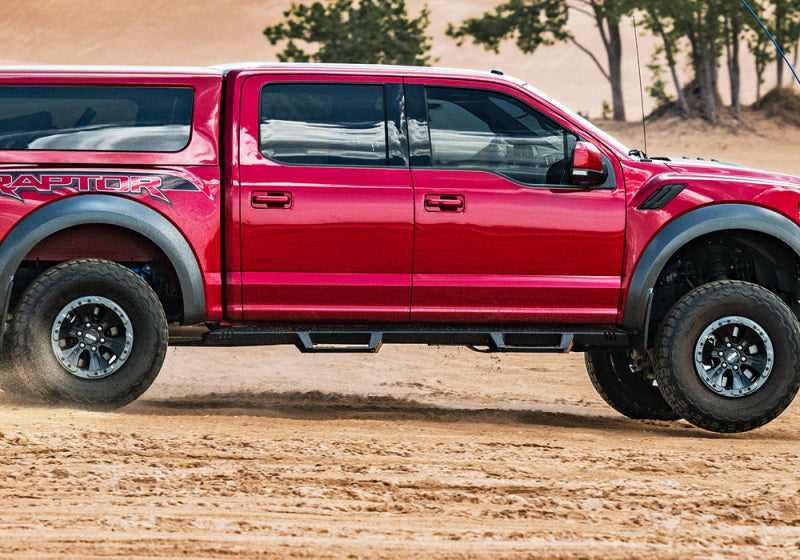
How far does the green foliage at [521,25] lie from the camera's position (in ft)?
124

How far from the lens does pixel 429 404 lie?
9.01 m

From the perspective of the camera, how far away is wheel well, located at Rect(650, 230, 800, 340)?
756 centimetres

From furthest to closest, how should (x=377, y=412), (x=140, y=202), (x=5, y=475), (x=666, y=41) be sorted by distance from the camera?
(x=666, y=41) → (x=377, y=412) → (x=140, y=202) → (x=5, y=475)

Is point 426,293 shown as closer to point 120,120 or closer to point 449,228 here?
point 449,228

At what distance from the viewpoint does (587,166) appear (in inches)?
273

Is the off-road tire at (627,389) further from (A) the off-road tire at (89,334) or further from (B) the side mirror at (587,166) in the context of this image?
(A) the off-road tire at (89,334)

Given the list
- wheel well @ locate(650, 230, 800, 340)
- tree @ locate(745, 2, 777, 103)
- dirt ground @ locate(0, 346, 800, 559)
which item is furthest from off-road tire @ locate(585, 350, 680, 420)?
tree @ locate(745, 2, 777, 103)

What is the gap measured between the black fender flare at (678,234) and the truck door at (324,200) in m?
1.31

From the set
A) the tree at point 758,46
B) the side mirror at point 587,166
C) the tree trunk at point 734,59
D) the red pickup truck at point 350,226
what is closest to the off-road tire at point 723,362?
the red pickup truck at point 350,226

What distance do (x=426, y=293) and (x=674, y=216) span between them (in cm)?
148

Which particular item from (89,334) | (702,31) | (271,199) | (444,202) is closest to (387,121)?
(444,202)

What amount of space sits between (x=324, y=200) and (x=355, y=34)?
110ft

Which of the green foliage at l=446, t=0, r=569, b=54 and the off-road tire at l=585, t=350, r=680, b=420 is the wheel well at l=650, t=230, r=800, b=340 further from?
the green foliage at l=446, t=0, r=569, b=54

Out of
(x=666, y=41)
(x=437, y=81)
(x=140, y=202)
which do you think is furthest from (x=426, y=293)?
(x=666, y=41)
